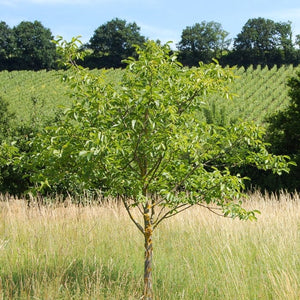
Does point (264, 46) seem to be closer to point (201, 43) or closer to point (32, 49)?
point (201, 43)

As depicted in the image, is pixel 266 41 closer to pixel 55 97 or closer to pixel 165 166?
pixel 55 97

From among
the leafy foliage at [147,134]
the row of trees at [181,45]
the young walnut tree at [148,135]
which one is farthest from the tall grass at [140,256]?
the row of trees at [181,45]

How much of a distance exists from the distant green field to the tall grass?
83.2ft

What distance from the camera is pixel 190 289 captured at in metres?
4.42

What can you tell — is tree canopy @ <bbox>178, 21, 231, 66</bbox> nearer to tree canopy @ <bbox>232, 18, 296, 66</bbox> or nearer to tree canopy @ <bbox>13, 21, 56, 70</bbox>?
tree canopy @ <bbox>232, 18, 296, 66</bbox>

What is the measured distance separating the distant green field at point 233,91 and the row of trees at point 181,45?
57.4ft

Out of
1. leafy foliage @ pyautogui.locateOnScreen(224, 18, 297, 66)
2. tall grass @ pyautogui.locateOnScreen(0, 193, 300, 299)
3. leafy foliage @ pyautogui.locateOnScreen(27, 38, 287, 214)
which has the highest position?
leafy foliage @ pyautogui.locateOnScreen(224, 18, 297, 66)

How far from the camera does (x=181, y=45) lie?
81.1 meters

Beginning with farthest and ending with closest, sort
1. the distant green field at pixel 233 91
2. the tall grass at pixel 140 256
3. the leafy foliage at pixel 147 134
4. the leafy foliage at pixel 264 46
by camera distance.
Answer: the leafy foliage at pixel 264 46
the distant green field at pixel 233 91
the tall grass at pixel 140 256
the leafy foliage at pixel 147 134

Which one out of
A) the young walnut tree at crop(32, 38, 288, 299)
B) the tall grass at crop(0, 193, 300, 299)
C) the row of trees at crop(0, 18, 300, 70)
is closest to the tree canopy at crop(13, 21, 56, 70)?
the row of trees at crop(0, 18, 300, 70)

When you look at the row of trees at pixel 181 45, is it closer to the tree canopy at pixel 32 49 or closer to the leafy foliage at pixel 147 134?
the tree canopy at pixel 32 49

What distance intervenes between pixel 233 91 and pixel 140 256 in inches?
1661

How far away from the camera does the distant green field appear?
124 ft

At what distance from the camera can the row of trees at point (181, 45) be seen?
75500 millimetres
